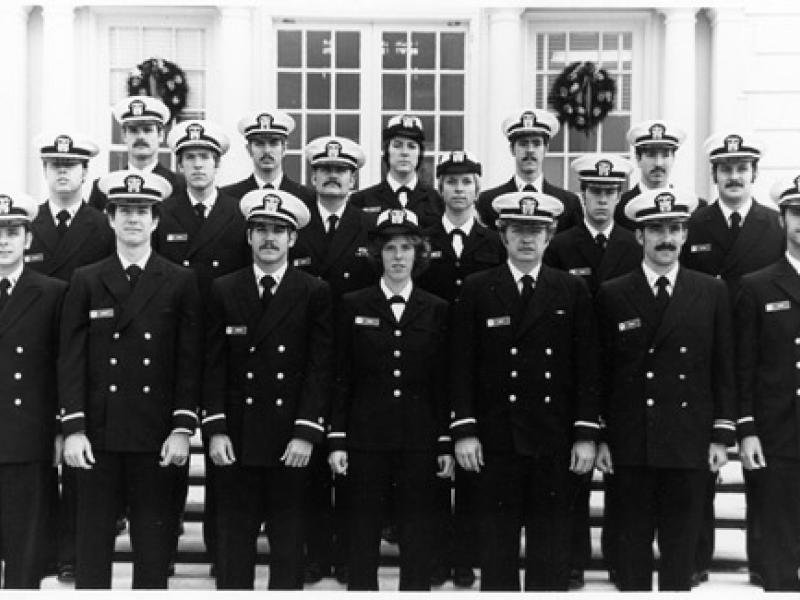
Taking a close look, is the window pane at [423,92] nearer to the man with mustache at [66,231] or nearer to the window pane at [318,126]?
the window pane at [318,126]

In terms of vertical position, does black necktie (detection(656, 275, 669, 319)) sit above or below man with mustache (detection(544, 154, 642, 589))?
below

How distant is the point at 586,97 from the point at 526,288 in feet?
15.4

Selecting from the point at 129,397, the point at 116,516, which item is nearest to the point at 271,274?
the point at 129,397

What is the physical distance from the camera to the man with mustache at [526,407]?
4855 mm

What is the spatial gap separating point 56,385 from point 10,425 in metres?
0.28

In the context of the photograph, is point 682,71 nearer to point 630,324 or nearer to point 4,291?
point 630,324

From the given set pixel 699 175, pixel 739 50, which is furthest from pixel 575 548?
pixel 739 50

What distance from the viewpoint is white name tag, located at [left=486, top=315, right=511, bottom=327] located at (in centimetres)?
493

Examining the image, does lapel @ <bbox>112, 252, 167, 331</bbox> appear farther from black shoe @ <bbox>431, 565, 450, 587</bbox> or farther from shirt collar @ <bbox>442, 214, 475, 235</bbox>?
black shoe @ <bbox>431, 565, 450, 587</bbox>

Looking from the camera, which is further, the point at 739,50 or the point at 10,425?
the point at 739,50

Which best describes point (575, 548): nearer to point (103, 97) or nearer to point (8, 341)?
point (8, 341)

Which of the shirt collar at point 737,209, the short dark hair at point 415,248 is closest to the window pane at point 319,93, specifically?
the shirt collar at point 737,209

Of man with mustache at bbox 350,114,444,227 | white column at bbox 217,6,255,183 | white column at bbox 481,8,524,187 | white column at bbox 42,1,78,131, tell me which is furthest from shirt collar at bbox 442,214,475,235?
white column at bbox 42,1,78,131

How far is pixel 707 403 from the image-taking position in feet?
15.9
